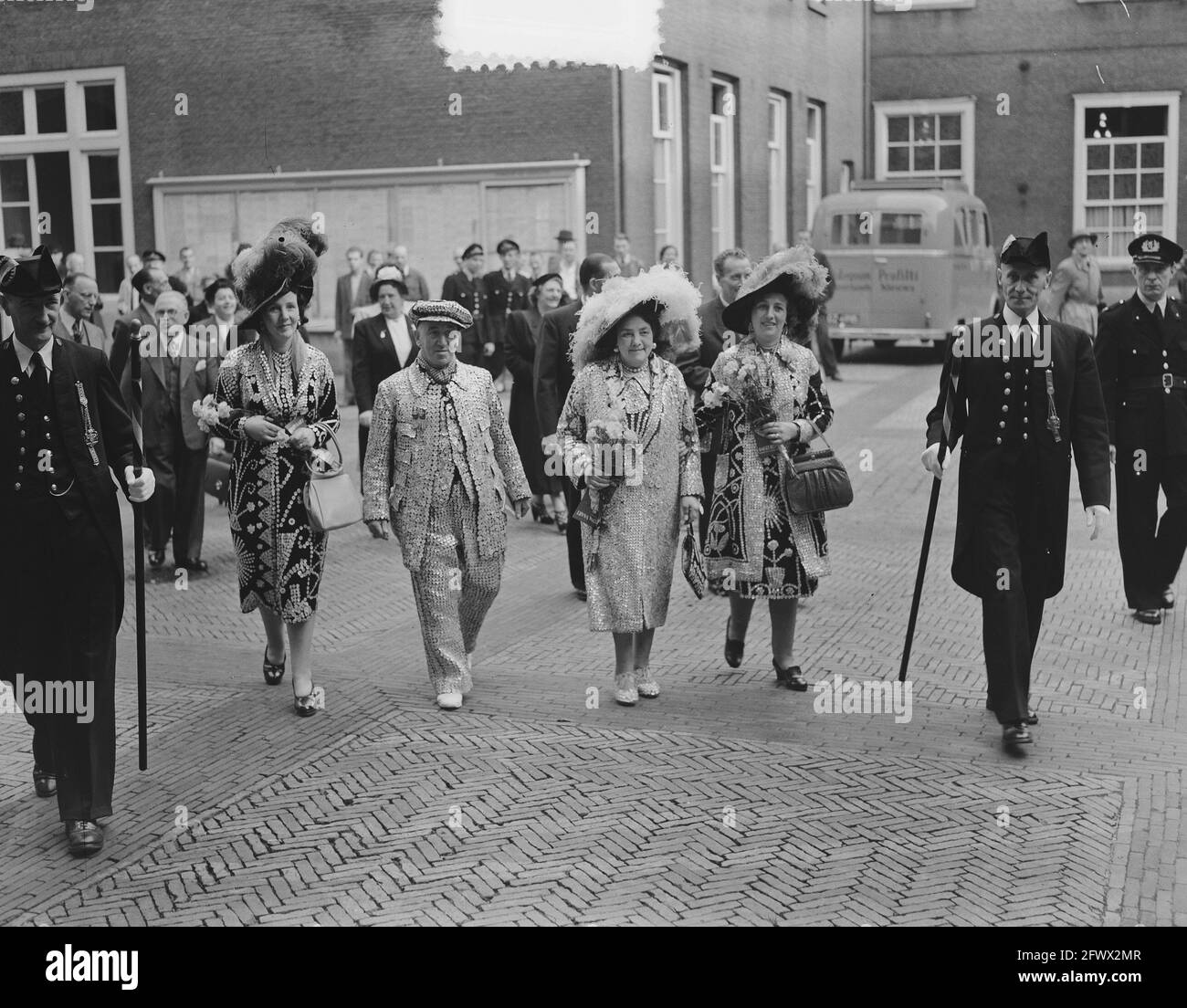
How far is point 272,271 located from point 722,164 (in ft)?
61.8

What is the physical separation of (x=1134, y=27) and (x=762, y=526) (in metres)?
28.2

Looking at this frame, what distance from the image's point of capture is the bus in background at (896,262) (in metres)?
24.7

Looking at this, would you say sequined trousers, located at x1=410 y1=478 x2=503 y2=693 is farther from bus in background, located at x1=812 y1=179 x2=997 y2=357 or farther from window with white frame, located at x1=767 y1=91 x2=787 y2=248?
window with white frame, located at x1=767 y1=91 x2=787 y2=248

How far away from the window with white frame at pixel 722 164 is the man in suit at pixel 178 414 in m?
14.8

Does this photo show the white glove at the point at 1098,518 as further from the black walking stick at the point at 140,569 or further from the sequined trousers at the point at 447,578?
the black walking stick at the point at 140,569

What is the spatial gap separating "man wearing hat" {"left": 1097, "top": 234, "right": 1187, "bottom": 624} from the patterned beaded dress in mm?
4232

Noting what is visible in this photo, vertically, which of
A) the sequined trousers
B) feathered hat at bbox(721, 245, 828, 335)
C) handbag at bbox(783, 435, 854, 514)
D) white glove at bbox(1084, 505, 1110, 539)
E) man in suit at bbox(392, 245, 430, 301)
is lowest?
the sequined trousers

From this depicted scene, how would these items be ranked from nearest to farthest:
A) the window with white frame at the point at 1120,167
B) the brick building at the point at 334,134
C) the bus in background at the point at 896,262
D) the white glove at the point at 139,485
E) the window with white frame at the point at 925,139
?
the white glove at the point at 139,485
the brick building at the point at 334,134
the bus in background at the point at 896,262
the window with white frame at the point at 1120,167
the window with white frame at the point at 925,139

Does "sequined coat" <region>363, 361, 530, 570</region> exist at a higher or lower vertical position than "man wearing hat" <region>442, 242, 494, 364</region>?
lower

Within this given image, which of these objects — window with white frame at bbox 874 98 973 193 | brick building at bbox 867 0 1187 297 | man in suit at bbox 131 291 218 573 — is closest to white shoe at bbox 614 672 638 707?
man in suit at bbox 131 291 218 573

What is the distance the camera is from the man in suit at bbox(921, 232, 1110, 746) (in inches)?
250

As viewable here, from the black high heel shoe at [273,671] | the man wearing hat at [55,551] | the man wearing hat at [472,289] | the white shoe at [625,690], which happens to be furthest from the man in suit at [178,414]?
the man wearing hat at [472,289]

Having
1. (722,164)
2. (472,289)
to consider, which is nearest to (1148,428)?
(472,289)

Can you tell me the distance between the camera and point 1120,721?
671cm
